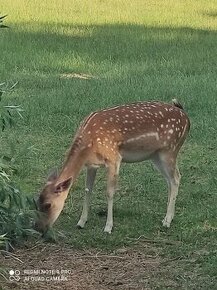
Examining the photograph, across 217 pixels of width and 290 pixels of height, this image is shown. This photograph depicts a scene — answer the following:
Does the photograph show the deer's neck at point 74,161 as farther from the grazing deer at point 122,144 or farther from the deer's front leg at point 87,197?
the deer's front leg at point 87,197

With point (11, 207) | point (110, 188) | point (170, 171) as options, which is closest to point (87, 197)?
point (110, 188)

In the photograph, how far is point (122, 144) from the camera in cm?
733

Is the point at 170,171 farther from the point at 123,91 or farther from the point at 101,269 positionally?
the point at 123,91

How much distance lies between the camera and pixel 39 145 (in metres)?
9.76

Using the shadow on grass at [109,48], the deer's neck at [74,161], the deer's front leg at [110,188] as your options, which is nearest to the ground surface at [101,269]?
the deer's front leg at [110,188]

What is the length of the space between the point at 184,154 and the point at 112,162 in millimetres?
2464

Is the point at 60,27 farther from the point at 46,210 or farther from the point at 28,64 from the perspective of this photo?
the point at 46,210

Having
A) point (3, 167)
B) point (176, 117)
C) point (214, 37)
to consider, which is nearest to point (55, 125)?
point (176, 117)

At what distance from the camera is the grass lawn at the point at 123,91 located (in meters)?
7.09

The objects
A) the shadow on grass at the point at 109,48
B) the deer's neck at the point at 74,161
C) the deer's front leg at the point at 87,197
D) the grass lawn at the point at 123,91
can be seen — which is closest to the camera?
the deer's neck at the point at 74,161

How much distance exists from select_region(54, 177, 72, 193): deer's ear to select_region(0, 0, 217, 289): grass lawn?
39 cm

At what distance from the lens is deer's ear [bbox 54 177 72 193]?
6.81 m

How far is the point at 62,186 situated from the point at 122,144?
2.44 ft

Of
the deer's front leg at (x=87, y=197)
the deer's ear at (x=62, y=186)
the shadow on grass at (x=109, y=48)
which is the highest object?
the deer's ear at (x=62, y=186)
